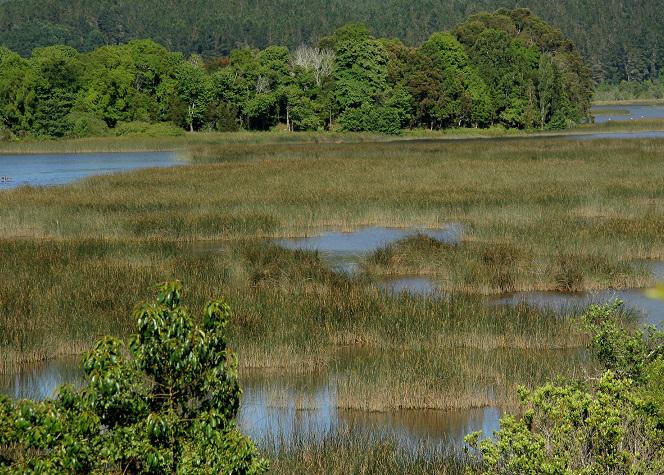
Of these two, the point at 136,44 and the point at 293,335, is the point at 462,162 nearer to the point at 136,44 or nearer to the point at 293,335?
the point at 293,335

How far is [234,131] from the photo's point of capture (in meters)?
98.2

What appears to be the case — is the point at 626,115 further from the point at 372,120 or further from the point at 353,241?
the point at 353,241

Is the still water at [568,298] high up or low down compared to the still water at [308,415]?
down

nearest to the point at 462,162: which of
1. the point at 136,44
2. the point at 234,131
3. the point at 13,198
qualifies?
the point at 13,198

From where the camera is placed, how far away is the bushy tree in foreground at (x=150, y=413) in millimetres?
6375

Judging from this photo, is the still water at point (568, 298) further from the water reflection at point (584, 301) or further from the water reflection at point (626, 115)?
the water reflection at point (626, 115)

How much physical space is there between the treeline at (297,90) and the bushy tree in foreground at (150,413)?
91057 mm

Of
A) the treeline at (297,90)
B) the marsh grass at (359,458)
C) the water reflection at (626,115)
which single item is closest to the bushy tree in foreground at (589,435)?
the marsh grass at (359,458)

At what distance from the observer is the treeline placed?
98.8m

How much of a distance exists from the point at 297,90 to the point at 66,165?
4171 cm

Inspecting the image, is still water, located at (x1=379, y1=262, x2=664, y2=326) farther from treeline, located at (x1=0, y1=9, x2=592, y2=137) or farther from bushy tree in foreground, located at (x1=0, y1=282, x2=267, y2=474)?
treeline, located at (x1=0, y1=9, x2=592, y2=137)

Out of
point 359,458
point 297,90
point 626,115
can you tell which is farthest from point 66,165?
point 626,115

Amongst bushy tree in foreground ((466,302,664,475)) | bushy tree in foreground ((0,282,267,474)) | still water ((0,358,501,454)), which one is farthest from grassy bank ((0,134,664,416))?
bushy tree in foreground ((0,282,267,474))

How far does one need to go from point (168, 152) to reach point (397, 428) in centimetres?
6779
